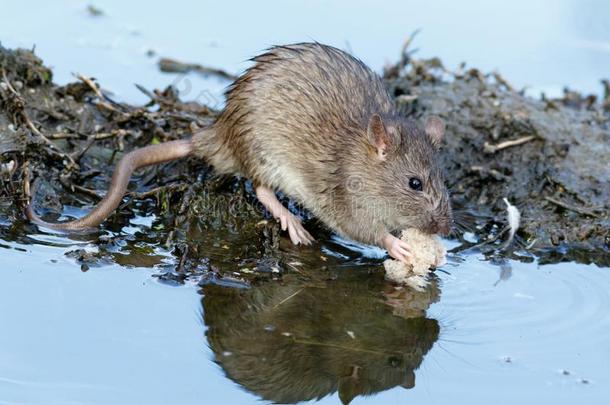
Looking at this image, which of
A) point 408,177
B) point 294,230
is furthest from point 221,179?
point 408,177

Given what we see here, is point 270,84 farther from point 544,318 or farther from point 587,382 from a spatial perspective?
point 587,382

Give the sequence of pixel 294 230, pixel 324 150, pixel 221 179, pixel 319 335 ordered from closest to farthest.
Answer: pixel 319 335 → pixel 294 230 → pixel 324 150 → pixel 221 179

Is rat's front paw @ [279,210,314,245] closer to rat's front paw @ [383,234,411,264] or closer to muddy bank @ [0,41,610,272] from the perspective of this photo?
muddy bank @ [0,41,610,272]

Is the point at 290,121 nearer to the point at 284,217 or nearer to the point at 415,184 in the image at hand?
the point at 284,217

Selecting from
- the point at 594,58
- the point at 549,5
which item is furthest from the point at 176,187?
the point at 549,5

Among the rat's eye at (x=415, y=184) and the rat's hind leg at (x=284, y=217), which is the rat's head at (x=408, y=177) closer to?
the rat's eye at (x=415, y=184)
